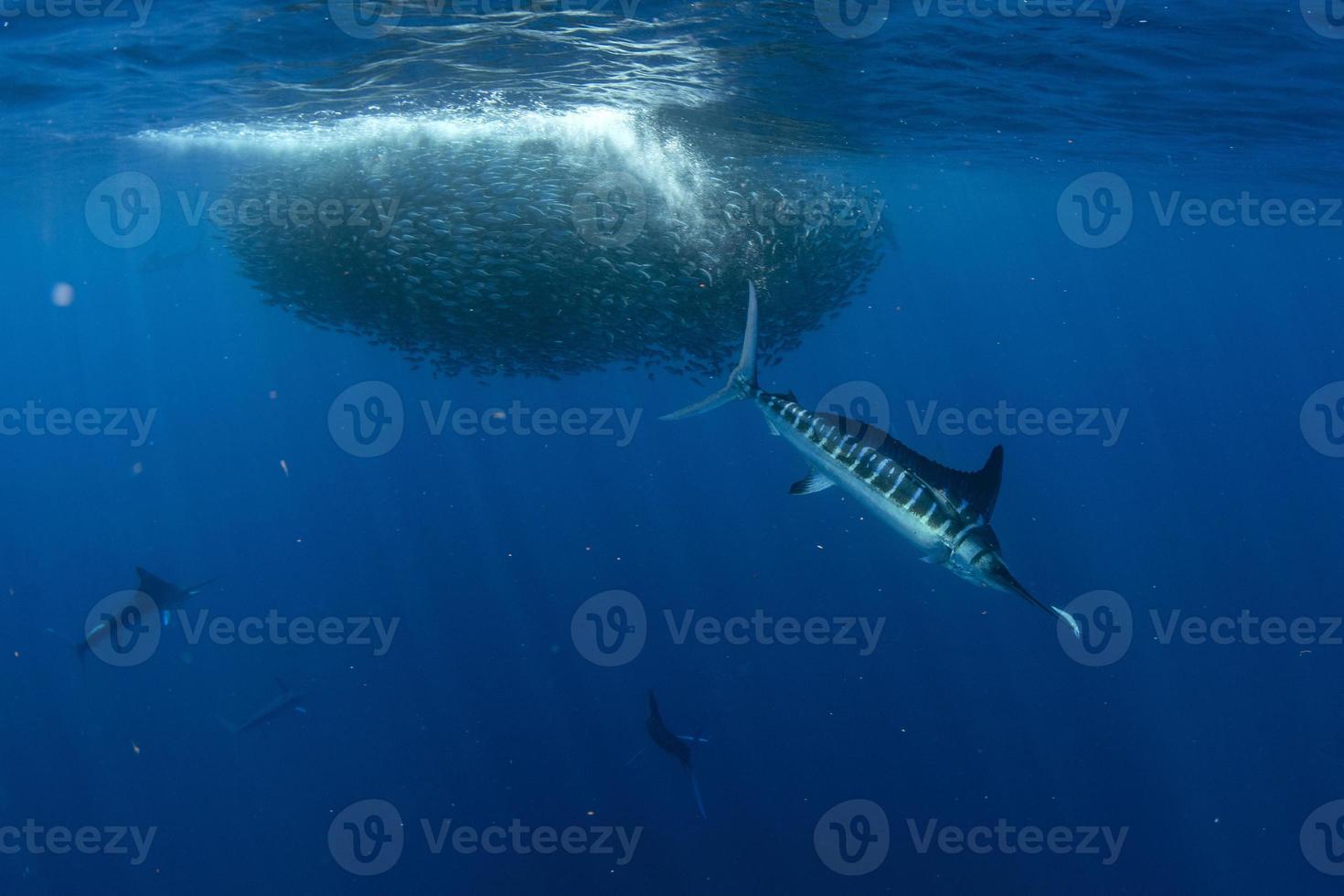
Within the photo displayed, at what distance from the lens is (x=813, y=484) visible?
5.76 metres

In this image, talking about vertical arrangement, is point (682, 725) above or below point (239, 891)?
above

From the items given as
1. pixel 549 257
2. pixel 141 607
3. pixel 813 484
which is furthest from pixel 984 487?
pixel 549 257

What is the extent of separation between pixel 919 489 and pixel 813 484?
1.09m

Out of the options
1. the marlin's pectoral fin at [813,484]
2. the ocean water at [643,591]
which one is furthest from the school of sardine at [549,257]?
the marlin's pectoral fin at [813,484]

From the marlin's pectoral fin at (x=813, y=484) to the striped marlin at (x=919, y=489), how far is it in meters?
0.02

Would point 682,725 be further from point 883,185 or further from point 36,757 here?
point 883,185

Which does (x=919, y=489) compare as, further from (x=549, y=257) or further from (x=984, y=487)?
(x=549, y=257)

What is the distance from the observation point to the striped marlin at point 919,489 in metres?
4.56

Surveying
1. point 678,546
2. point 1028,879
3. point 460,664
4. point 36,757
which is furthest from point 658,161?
point 36,757

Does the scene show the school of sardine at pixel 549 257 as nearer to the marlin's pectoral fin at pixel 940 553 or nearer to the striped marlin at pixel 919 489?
the striped marlin at pixel 919 489

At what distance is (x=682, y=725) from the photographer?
13961mm

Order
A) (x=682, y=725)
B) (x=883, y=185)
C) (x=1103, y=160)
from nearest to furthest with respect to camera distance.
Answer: (x=682, y=725)
(x=1103, y=160)
(x=883, y=185)

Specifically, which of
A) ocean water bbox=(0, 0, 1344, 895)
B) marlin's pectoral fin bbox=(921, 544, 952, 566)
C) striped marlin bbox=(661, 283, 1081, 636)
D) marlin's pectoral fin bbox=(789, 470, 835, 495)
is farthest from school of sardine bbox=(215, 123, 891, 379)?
marlin's pectoral fin bbox=(921, 544, 952, 566)

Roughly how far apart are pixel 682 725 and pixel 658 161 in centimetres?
1389
